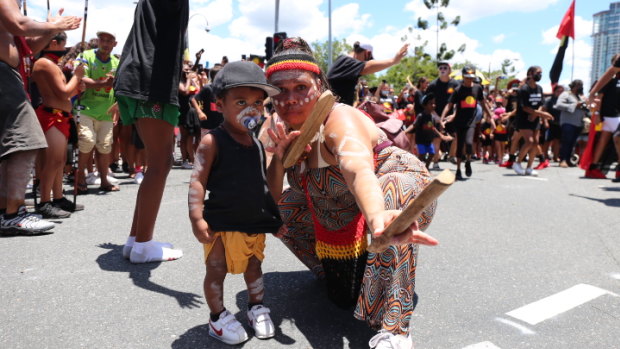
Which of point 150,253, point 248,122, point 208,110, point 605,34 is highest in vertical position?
point 605,34

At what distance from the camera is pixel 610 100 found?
264 inches

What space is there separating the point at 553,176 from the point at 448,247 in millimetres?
6001

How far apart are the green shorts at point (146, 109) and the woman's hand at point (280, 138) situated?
99 cm

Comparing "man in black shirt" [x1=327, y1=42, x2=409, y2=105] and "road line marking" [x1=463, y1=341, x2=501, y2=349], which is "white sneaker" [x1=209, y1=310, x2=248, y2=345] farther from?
"man in black shirt" [x1=327, y1=42, x2=409, y2=105]

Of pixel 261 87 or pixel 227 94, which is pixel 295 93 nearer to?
pixel 261 87

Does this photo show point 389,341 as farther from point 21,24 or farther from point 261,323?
point 21,24


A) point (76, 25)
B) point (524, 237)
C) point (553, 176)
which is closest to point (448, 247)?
point (524, 237)

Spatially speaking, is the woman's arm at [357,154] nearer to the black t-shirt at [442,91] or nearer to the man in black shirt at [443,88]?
the man in black shirt at [443,88]

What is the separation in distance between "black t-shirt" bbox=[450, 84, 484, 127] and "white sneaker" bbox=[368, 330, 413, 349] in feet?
20.9

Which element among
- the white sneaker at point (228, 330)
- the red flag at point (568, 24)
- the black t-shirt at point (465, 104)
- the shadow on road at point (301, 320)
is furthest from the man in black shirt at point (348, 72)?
the red flag at point (568, 24)

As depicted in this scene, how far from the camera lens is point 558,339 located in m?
2.00

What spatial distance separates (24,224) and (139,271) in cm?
134

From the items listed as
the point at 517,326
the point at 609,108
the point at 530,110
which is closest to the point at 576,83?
the point at 530,110

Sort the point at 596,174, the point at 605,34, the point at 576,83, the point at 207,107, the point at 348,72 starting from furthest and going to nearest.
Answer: the point at 605,34 → the point at 576,83 → the point at 596,174 → the point at 207,107 → the point at 348,72
